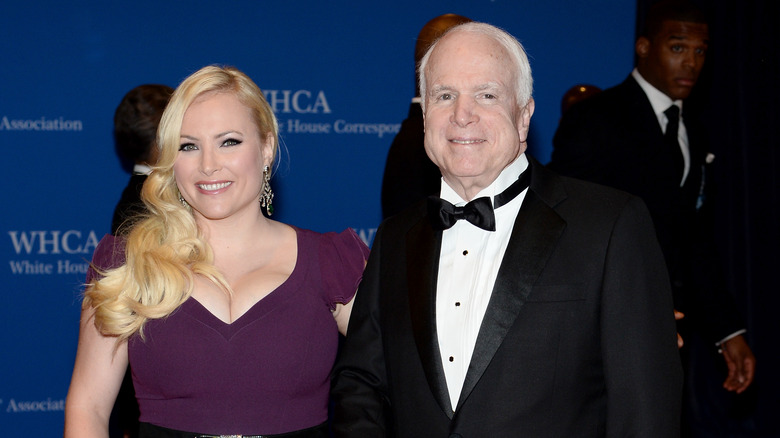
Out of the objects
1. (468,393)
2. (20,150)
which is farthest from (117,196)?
(468,393)

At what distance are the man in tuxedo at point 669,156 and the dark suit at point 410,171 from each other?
534 mm

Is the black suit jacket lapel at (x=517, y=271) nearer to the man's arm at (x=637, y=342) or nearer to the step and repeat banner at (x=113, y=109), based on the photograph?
the man's arm at (x=637, y=342)

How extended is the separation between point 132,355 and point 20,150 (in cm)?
304

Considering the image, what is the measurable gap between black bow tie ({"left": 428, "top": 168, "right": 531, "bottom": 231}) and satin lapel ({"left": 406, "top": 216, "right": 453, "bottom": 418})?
48 mm

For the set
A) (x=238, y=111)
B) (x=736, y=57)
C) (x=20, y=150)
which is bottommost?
(x=238, y=111)

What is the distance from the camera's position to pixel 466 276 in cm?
204

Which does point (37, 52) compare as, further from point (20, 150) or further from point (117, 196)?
point (117, 196)

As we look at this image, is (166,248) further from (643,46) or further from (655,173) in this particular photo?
(643,46)

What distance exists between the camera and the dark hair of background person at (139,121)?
3.71 meters

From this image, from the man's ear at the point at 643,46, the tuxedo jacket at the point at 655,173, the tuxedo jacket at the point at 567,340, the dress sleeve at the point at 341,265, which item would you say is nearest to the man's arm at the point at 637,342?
the tuxedo jacket at the point at 567,340

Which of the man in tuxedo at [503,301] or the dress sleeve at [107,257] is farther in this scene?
the dress sleeve at [107,257]

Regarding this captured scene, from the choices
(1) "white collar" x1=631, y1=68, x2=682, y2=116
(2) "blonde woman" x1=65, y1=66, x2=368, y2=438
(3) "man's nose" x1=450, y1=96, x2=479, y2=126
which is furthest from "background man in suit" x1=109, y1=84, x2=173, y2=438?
(1) "white collar" x1=631, y1=68, x2=682, y2=116

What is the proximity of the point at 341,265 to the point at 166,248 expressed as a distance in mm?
526

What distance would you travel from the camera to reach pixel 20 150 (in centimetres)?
498
